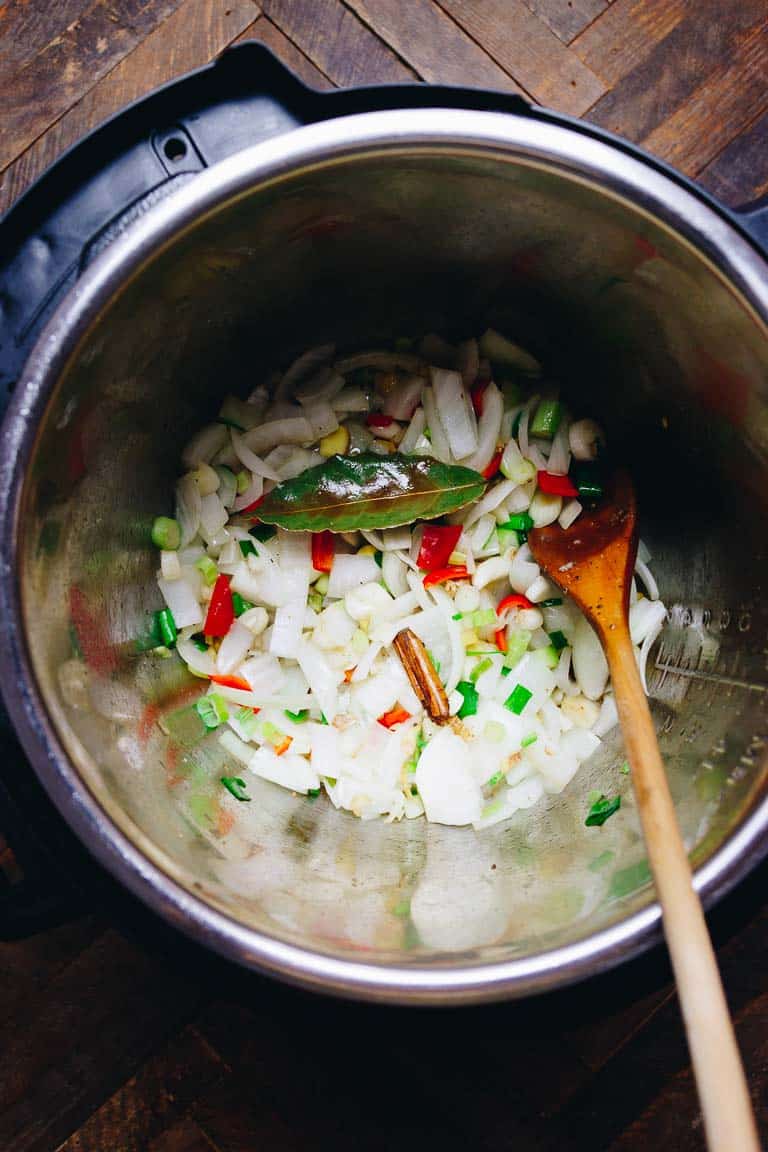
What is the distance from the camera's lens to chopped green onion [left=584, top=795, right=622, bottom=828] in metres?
0.90

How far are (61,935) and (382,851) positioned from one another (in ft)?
1.38

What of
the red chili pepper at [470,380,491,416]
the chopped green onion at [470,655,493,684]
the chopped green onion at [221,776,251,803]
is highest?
the red chili pepper at [470,380,491,416]

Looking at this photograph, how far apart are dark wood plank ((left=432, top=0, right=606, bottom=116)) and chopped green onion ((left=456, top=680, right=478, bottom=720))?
698mm

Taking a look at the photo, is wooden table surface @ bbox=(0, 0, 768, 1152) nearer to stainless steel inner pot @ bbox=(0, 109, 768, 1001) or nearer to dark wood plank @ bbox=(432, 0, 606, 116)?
dark wood plank @ bbox=(432, 0, 606, 116)

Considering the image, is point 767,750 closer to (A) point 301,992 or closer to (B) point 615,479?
(B) point 615,479

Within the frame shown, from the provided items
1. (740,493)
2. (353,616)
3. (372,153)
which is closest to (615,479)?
(740,493)

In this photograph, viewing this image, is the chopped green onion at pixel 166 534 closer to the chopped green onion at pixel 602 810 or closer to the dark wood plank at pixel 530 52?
the chopped green onion at pixel 602 810

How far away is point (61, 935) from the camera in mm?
1034

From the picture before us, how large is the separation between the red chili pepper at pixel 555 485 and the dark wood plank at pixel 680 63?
17.7 inches

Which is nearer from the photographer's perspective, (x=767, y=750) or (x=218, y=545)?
(x=767, y=750)

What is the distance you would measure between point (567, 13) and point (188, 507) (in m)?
0.75

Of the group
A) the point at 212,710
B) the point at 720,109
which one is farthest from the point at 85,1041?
the point at 720,109

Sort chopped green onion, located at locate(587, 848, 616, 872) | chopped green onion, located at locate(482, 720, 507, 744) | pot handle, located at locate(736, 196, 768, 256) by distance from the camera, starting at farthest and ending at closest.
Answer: chopped green onion, located at locate(482, 720, 507, 744), chopped green onion, located at locate(587, 848, 616, 872), pot handle, located at locate(736, 196, 768, 256)

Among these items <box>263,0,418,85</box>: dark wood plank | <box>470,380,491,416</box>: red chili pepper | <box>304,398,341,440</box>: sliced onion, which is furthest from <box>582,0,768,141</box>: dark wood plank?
<box>304,398,341,440</box>: sliced onion
